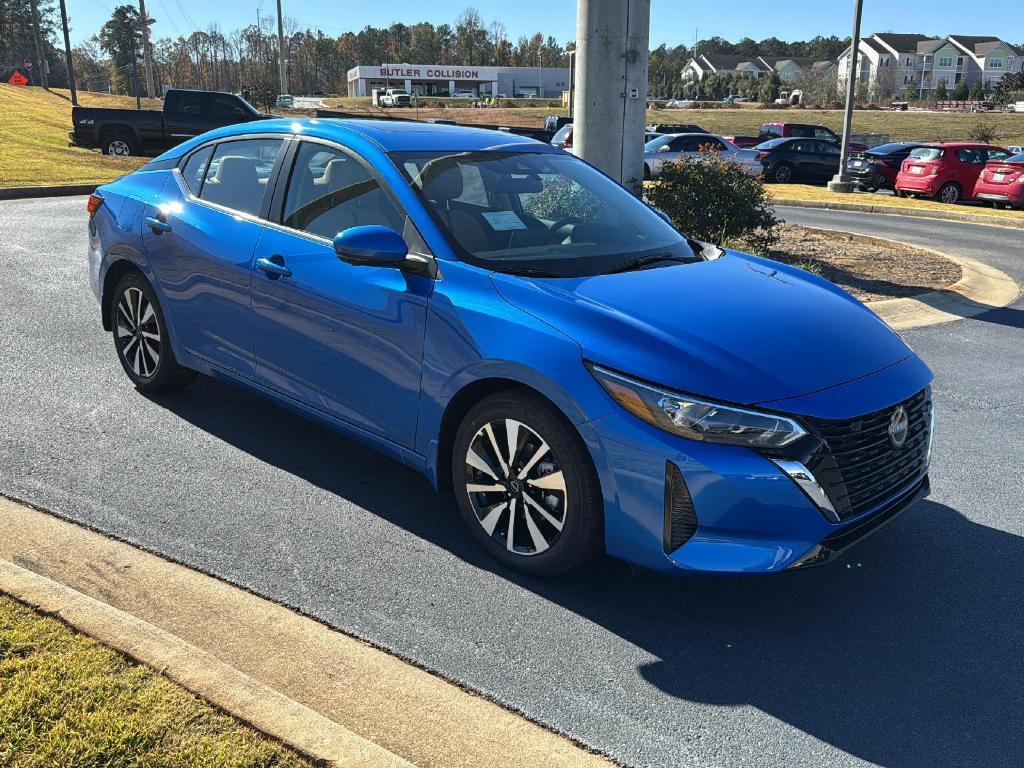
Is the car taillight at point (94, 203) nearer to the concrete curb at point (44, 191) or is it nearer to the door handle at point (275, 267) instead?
the door handle at point (275, 267)

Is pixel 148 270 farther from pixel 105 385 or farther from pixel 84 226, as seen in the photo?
pixel 84 226

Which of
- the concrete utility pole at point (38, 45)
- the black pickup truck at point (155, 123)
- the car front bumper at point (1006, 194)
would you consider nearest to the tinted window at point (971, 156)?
the car front bumper at point (1006, 194)

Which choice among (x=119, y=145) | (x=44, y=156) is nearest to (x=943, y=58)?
(x=119, y=145)

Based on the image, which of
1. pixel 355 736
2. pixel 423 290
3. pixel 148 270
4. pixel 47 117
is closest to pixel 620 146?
pixel 148 270

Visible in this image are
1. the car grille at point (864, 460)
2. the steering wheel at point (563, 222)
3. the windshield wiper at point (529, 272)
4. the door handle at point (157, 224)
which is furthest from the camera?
the door handle at point (157, 224)

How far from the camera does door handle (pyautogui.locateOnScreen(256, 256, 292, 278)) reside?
15.1 feet

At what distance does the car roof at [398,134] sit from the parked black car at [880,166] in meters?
22.3

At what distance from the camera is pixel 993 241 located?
1461 cm

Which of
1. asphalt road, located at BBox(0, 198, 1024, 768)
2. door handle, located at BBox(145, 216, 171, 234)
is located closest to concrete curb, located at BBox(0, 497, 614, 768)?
asphalt road, located at BBox(0, 198, 1024, 768)

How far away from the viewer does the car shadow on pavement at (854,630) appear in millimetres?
3051

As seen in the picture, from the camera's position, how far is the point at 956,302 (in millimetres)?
9516

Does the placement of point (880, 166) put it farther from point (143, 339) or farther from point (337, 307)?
point (337, 307)

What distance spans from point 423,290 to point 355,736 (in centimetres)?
192

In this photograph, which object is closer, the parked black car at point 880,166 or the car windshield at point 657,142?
the parked black car at point 880,166
